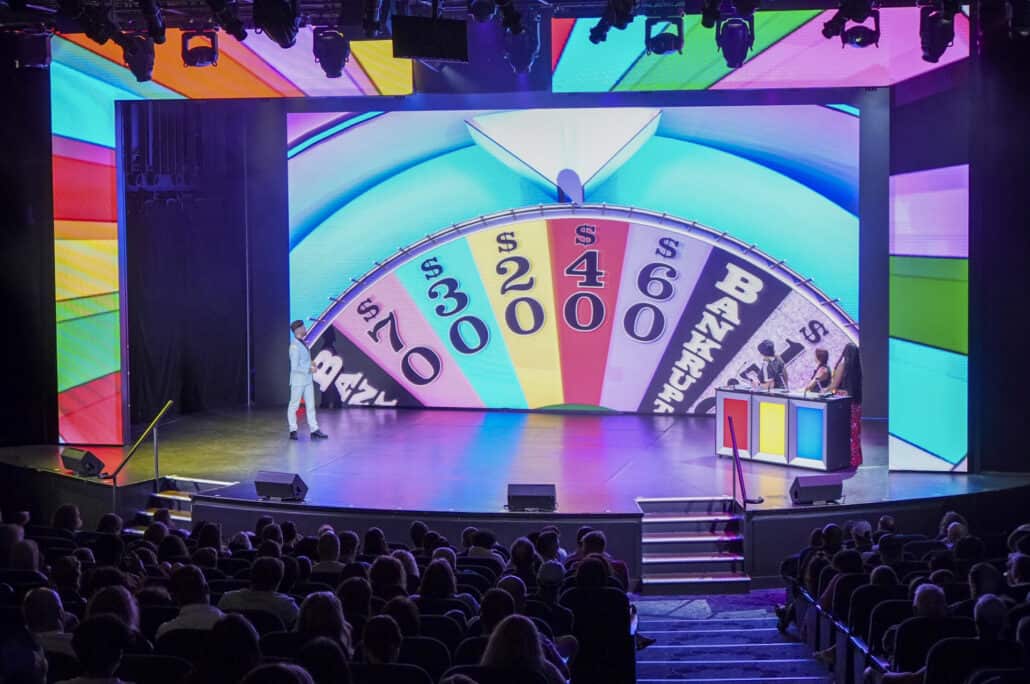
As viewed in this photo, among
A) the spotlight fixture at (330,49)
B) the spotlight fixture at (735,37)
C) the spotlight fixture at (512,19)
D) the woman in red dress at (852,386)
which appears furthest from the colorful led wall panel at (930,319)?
the spotlight fixture at (330,49)

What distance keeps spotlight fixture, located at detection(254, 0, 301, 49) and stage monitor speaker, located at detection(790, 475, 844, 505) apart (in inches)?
224

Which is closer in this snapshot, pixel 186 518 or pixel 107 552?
pixel 107 552

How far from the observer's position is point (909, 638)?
606 centimetres

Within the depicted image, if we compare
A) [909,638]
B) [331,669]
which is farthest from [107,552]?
[909,638]

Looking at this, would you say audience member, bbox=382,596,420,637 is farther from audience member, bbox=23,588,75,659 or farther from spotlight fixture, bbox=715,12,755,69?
spotlight fixture, bbox=715,12,755,69

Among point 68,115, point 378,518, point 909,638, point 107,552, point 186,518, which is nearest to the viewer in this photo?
point 909,638

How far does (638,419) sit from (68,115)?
7.59m

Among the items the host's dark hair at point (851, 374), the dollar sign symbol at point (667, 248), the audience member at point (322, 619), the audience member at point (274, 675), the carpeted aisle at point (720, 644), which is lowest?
the carpeted aisle at point (720, 644)

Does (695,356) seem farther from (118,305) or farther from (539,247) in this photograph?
(118,305)

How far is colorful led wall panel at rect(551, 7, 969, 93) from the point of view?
12.4 m

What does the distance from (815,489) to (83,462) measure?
680cm

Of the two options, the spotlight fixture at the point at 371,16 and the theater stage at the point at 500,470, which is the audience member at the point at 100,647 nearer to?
the theater stage at the point at 500,470

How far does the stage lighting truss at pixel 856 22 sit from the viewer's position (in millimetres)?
10930

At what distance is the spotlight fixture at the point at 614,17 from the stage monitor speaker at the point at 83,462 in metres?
6.11
